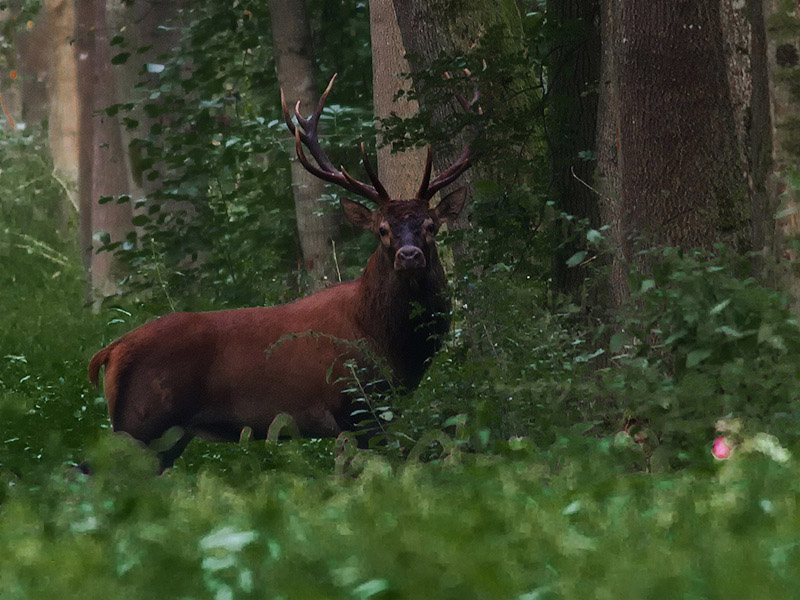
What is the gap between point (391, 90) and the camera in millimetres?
12609

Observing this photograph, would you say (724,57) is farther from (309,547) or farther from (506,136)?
(309,547)

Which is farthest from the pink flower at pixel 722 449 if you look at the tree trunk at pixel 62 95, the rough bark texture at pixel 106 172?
the tree trunk at pixel 62 95

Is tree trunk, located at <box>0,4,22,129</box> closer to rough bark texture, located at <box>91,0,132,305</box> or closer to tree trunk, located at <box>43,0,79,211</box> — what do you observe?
tree trunk, located at <box>43,0,79,211</box>

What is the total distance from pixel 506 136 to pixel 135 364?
2.66m

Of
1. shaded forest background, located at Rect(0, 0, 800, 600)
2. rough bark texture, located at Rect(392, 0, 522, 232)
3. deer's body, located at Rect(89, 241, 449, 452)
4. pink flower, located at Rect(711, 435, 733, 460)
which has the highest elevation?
rough bark texture, located at Rect(392, 0, 522, 232)

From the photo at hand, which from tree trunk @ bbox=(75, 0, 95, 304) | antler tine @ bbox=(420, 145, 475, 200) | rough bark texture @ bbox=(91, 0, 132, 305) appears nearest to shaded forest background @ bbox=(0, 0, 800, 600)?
antler tine @ bbox=(420, 145, 475, 200)

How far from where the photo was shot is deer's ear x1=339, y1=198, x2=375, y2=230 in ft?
30.7

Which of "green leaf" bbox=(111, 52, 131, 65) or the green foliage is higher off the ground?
"green leaf" bbox=(111, 52, 131, 65)

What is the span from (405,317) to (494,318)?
1.09 meters

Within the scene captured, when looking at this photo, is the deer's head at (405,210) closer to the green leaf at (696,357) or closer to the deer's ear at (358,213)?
the deer's ear at (358,213)

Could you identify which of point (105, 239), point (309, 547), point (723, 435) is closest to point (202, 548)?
point (309, 547)

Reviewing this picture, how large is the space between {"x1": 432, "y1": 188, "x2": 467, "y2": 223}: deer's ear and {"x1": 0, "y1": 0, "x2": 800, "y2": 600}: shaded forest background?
0.41ft

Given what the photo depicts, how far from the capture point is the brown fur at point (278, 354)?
355 inches

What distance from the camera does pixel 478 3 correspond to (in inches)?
393
